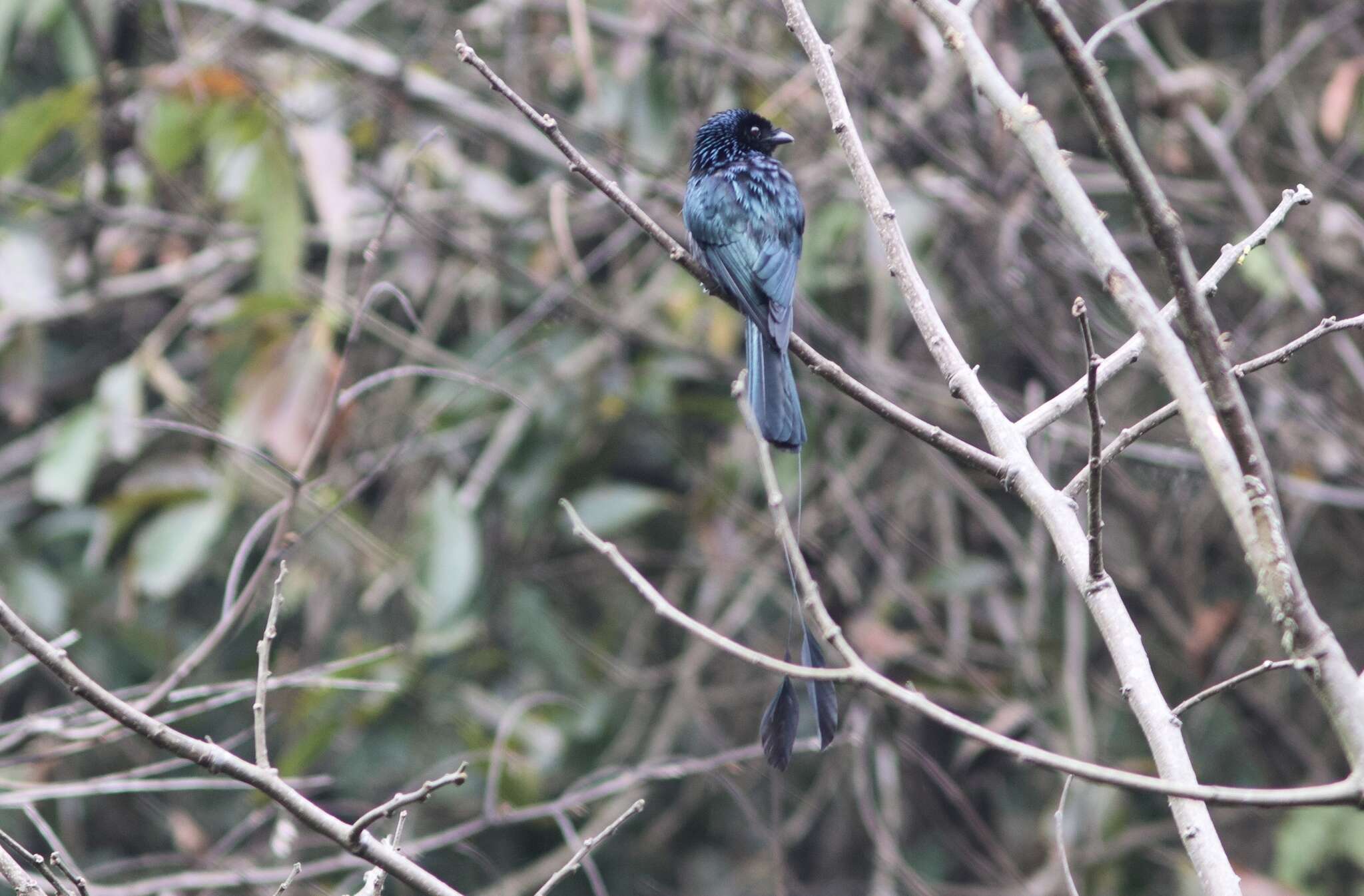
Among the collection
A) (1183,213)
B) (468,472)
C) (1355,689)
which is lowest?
(1355,689)

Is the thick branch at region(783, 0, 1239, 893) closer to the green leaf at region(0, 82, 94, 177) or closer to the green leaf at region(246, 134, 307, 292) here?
the green leaf at region(246, 134, 307, 292)

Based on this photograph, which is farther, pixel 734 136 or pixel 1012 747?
pixel 734 136

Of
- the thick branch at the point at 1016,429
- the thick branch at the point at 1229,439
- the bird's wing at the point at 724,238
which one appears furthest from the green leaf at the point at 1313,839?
the thick branch at the point at 1229,439

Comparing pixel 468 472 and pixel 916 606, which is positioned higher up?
pixel 468 472

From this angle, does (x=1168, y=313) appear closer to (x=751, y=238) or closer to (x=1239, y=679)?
(x=1239, y=679)

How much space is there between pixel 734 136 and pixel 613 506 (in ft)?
4.32

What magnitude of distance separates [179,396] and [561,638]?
1.51 metres

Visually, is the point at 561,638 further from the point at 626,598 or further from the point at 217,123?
the point at 217,123

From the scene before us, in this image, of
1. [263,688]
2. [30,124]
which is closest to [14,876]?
[263,688]

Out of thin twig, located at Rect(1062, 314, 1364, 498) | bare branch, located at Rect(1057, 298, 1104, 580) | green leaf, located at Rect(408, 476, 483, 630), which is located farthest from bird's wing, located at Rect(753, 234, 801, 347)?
green leaf, located at Rect(408, 476, 483, 630)

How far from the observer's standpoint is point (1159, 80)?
4.67m

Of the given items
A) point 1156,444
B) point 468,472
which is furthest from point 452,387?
point 1156,444

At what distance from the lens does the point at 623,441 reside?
5.31 meters

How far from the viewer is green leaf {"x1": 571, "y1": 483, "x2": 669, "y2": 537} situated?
14.7 feet
